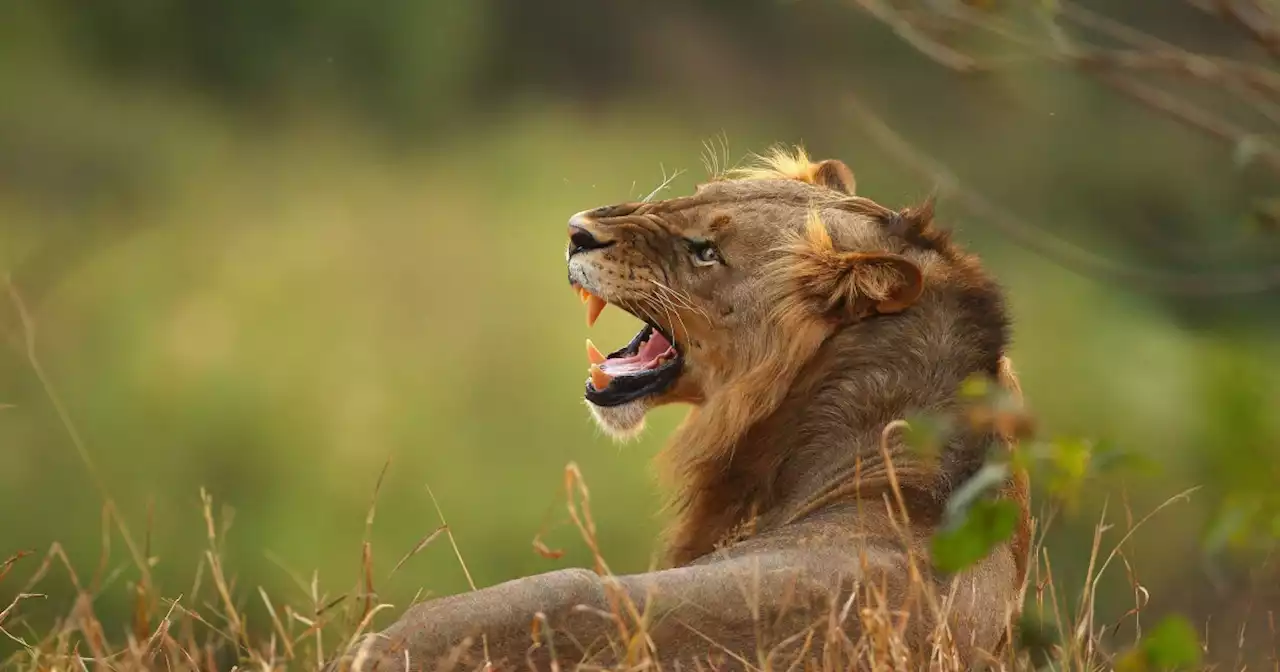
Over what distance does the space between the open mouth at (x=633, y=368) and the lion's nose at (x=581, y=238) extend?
0.11 m

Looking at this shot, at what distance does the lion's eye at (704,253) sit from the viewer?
14.5ft

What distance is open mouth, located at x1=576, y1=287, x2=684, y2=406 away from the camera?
14.9 ft

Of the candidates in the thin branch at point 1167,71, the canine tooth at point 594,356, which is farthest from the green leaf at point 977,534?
the canine tooth at point 594,356

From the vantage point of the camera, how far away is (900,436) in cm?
394

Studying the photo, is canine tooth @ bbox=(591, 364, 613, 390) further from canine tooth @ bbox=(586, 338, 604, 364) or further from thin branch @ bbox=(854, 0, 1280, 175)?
thin branch @ bbox=(854, 0, 1280, 175)

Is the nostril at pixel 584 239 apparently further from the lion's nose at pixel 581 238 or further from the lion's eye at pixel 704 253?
the lion's eye at pixel 704 253

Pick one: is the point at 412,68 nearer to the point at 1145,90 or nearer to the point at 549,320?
the point at 549,320

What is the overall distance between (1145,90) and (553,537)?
13.8 meters

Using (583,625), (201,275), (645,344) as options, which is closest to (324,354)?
(201,275)

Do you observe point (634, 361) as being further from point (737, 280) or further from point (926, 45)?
point (926, 45)

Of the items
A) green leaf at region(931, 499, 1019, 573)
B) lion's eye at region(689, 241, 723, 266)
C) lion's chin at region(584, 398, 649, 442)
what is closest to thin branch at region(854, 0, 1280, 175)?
green leaf at region(931, 499, 1019, 573)

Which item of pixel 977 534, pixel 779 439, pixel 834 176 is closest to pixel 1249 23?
pixel 977 534

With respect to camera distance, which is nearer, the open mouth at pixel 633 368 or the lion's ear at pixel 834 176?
the open mouth at pixel 633 368

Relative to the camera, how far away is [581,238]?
177 inches
